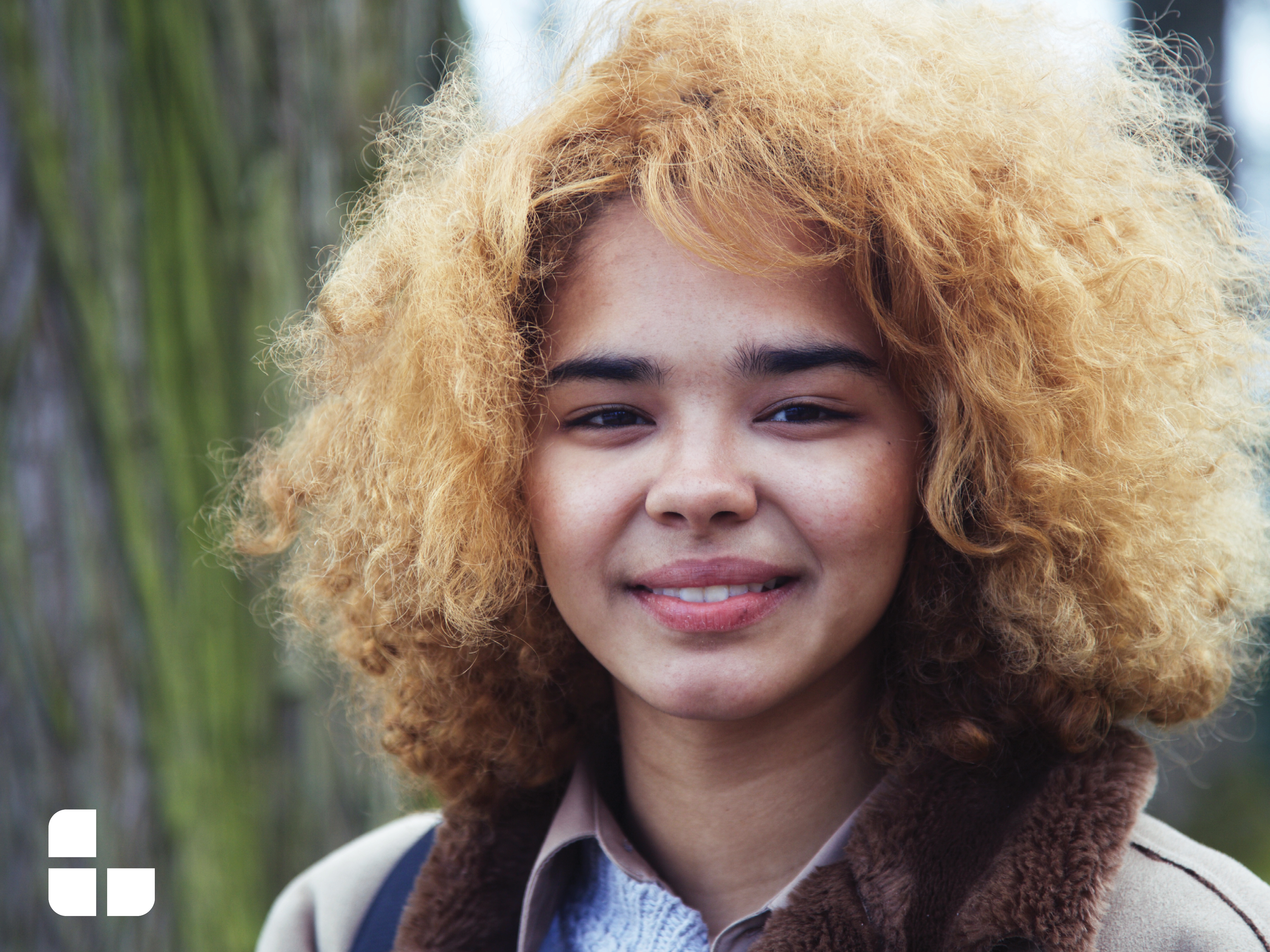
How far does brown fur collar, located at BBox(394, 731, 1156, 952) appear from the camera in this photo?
4.51 feet

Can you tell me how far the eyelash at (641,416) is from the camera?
5.08 feet

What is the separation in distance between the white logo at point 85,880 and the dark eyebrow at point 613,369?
5.95 feet

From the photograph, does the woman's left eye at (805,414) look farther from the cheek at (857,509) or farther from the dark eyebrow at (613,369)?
the dark eyebrow at (613,369)

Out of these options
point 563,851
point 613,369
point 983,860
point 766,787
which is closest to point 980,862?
point 983,860

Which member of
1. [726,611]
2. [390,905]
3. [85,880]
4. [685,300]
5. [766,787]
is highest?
[685,300]

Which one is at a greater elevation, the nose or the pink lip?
the nose

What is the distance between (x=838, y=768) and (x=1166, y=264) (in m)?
0.86

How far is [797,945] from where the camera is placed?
4.80ft

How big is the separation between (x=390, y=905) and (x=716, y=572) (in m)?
0.94

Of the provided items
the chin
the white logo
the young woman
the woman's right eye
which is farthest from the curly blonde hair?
the white logo

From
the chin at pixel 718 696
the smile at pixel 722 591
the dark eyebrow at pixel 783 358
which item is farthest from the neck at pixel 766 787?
the dark eyebrow at pixel 783 358

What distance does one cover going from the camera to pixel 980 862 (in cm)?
148

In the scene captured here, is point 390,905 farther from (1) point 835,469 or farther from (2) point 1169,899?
(2) point 1169,899

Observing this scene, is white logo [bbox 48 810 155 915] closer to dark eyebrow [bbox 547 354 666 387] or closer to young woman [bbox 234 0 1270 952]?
young woman [bbox 234 0 1270 952]
